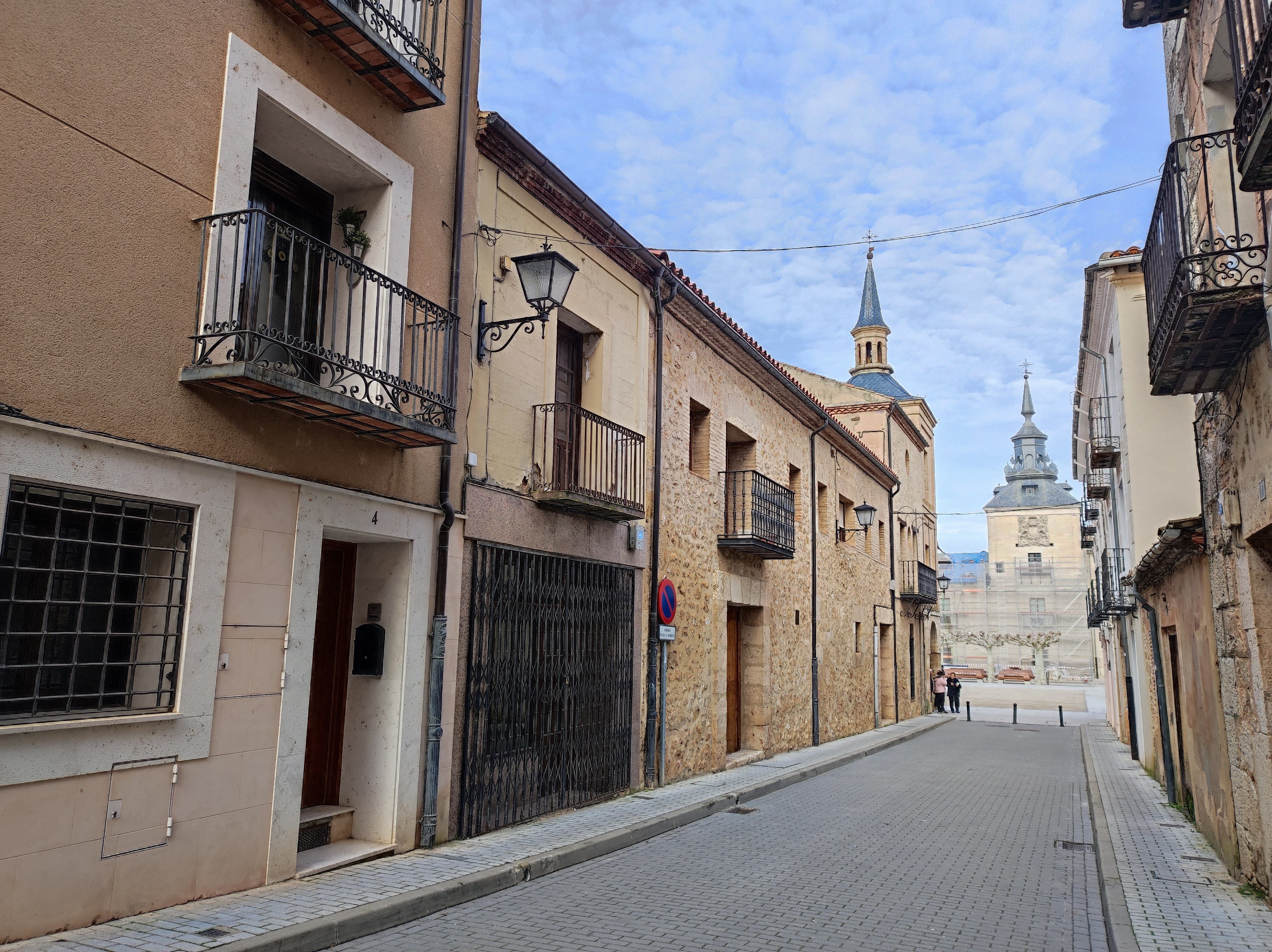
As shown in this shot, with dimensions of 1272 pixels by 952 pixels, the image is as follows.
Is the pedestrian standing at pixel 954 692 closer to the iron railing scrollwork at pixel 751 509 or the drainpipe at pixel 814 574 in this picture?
the drainpipe at pixel 814 574

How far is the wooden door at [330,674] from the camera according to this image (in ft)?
23.2

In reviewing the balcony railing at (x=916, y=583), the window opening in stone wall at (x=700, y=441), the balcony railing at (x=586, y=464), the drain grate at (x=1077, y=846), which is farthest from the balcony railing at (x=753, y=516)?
the balcony railing at (x=916, y=583)

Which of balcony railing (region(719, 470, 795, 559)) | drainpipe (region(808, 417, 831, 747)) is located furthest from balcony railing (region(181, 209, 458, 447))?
drainpipe (region(808, 417, 831, 747))

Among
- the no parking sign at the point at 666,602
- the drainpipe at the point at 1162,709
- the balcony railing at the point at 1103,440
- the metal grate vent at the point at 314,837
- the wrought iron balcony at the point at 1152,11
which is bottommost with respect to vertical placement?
the metal grate vent at the point at 314,837

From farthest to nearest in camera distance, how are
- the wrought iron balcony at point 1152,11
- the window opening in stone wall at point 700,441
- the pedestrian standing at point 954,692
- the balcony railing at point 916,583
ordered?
1. the pedestrian standing at point 954,692
2. the balcony railing at point 916,583
3. the window opening in stone wall at point 700,441
4. the wrought iron balcony at point 1152,11

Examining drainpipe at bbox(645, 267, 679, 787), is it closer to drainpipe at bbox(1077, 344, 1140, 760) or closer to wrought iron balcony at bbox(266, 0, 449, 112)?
wrought iron balcony at bbox(266, 0, 449, 112)

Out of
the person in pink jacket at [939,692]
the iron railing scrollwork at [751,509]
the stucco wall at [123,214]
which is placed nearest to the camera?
the stucco wall at [123,214]

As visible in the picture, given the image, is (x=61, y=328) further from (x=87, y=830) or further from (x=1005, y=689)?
(x=1005, y=689)

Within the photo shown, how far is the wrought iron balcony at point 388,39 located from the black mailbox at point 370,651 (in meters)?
4.04

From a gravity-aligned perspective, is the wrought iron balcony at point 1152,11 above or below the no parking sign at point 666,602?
above

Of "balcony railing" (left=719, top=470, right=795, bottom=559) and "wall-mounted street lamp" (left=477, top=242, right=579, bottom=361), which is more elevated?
"wall-mounted street lamp" (left=477, top=242, right=579, bottom=361)

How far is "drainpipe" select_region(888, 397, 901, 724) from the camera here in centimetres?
2319

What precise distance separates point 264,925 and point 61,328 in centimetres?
325

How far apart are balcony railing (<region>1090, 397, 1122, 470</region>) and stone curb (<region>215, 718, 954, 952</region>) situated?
9413 mm
